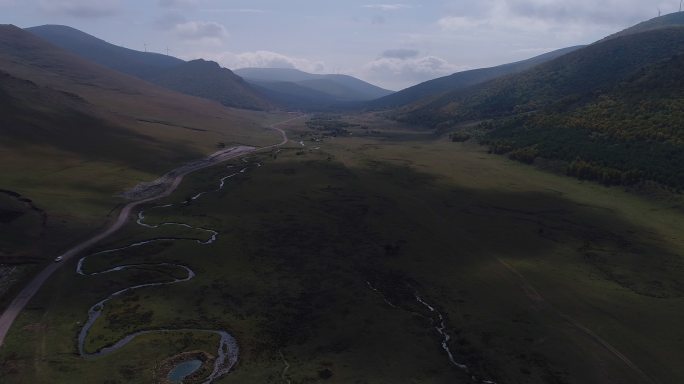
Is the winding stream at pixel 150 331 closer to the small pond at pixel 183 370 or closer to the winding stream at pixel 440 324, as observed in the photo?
the small pond at pixel 183 370

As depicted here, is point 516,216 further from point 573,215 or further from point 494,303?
point 494,303

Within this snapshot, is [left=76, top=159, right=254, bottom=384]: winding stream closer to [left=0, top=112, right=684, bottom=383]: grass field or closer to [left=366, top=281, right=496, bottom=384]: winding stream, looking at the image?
[left=0, top=112, right=684, bottom=383]: grass field

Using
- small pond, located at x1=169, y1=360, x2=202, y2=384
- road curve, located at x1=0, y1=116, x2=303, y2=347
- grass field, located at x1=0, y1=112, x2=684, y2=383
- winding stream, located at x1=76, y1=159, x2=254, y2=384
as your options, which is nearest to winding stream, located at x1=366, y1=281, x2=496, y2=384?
grass field, located at x1=0, y1=112, x2=684, y2=383

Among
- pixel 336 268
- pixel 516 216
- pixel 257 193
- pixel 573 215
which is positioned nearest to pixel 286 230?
pixel 336 268

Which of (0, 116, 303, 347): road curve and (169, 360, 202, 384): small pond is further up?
(0, 116, 303, 347): road curve

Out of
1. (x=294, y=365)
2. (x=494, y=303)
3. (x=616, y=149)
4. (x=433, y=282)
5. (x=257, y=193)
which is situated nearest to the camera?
(x=294, y=365)

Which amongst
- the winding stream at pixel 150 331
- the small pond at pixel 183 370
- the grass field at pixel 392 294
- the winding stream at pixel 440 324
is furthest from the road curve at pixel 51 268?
the winding stream at pixel 440 324

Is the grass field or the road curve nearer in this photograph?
the grass field
